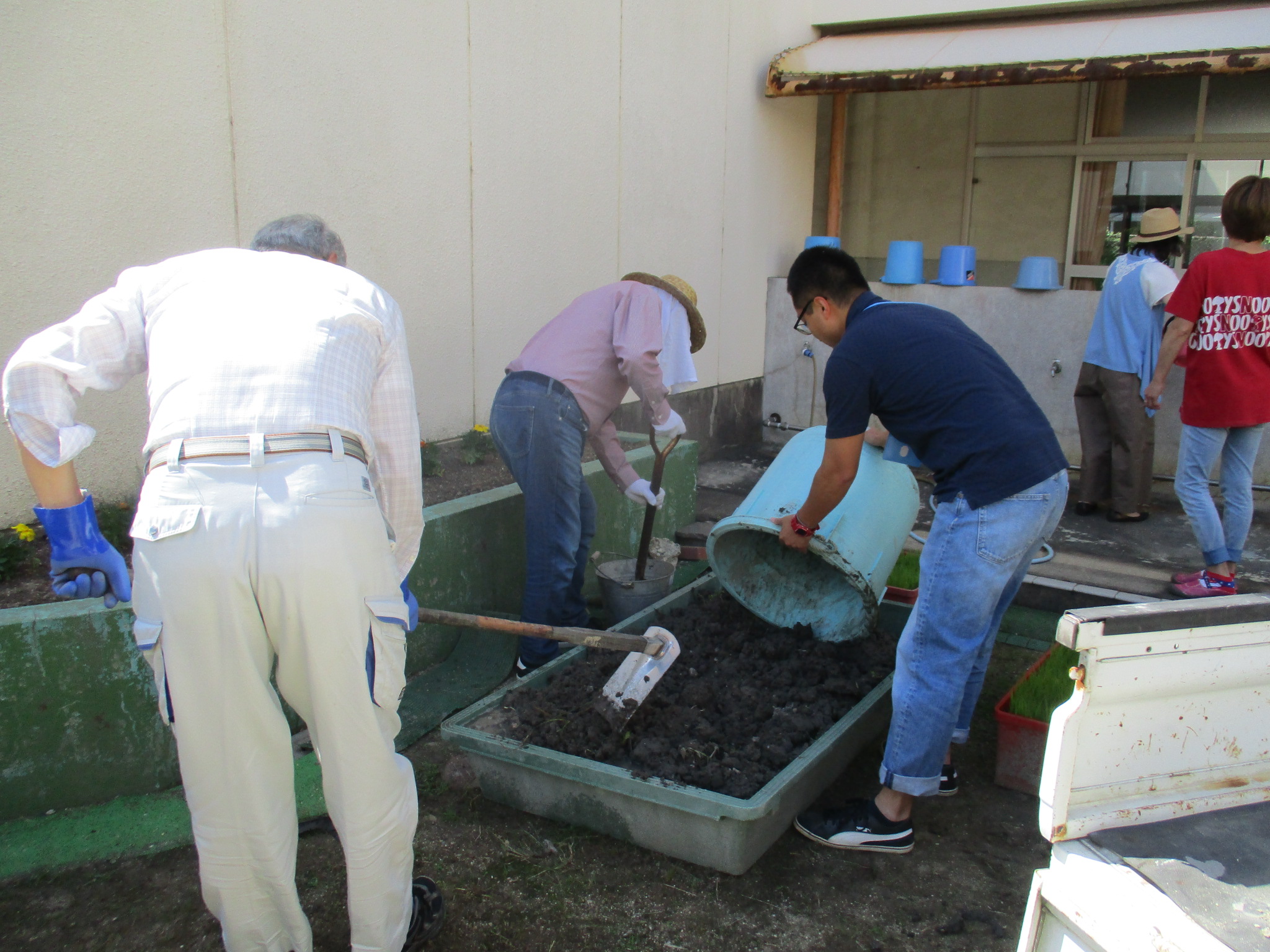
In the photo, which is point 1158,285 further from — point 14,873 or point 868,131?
point 14,873

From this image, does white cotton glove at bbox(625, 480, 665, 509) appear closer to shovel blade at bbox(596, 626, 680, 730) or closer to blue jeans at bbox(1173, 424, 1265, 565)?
shovel blade at bbox(596, 626, 680, 730)

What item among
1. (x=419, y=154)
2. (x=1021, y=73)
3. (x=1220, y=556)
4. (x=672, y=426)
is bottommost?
(x=1220, y=556)

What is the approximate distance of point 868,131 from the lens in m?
9.52

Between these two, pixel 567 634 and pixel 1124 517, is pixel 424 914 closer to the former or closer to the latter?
pixel 567 634

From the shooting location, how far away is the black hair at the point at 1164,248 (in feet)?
17.7

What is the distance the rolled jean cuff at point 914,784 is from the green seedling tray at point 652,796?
22cm

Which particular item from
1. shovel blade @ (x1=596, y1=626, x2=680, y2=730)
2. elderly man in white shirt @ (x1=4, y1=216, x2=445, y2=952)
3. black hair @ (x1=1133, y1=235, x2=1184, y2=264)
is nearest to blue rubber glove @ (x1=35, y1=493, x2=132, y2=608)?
elderly man in white shirt @ (x1=4, y1=216, x2=445, y2=952)

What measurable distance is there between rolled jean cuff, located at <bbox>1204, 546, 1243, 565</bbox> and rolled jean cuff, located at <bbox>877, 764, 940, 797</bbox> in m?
2.62

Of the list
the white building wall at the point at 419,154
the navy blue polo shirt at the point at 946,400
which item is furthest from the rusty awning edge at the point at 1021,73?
the navy blue polo shirt at the point at 946,400

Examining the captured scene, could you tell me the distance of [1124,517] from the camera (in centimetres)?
594

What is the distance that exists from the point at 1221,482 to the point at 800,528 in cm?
259

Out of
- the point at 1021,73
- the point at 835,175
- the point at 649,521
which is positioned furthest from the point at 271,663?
the point at 835,175

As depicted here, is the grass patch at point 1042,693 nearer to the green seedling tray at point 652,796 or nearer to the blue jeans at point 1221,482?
the green seedling tray at point 652,796

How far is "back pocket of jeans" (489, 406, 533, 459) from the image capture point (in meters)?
3.73
